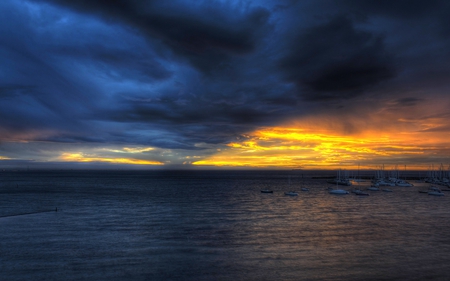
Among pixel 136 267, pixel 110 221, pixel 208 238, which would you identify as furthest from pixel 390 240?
pixel 110 221

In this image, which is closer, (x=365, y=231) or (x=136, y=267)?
(x=136, y=267)

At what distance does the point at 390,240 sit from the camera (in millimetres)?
44688

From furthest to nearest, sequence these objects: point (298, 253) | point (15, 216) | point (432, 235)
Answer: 1. point (15, 216)
2. point (432, 235)
3. point (298, 253)

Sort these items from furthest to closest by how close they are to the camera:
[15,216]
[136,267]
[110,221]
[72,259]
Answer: [15,216]
[110,221]
[72,259]
[136,267]

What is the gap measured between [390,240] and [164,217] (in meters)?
41.6

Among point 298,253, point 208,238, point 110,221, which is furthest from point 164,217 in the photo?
point 298,253

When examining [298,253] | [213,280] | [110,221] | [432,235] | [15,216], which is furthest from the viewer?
[15,216]

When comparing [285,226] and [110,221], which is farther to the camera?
[110,221]

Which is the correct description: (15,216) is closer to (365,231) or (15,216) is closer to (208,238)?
(208,238)

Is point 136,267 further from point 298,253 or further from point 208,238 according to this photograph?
point 298,253

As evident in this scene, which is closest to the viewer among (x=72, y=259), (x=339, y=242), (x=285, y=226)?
(x=72, y=259)

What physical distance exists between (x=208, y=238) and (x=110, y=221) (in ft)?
79.6

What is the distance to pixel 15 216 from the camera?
212 ft

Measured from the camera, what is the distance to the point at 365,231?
50938mm
